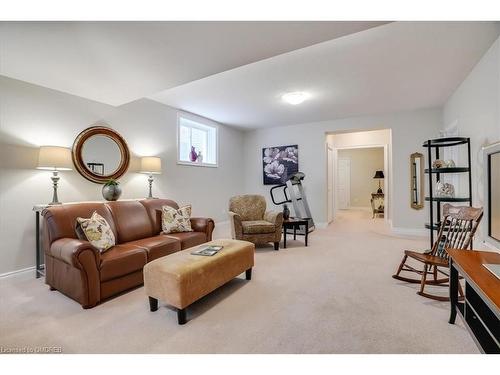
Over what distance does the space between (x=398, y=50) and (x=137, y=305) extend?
11.6ft

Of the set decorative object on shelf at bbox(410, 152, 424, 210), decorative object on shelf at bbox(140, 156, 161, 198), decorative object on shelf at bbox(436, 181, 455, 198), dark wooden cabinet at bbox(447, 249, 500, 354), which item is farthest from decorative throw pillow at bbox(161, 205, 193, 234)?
decorative object on shelf at bbox(410, 152, 424, 210)

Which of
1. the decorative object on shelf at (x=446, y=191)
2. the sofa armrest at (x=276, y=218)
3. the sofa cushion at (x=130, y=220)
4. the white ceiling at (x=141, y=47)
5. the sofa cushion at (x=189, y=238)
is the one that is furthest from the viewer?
the sofa armrest at (x=276, y=218)

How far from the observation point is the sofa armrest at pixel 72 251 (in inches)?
79.8

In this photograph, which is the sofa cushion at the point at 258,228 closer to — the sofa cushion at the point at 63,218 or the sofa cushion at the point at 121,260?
the sofa cushion at the point at 121,260

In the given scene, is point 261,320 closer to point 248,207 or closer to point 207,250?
point 207,250

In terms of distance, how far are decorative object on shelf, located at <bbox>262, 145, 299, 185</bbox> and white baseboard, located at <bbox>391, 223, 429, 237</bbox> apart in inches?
97.0

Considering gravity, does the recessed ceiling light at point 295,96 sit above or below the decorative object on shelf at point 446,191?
above

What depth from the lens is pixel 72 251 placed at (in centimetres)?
204

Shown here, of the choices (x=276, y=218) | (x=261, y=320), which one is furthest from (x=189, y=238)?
(x=261, y=320)

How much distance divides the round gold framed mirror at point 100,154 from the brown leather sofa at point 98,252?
26.6 inches

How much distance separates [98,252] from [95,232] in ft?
1.07

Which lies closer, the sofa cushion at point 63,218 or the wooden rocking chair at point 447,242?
the wooden rocking chair at point 447,242

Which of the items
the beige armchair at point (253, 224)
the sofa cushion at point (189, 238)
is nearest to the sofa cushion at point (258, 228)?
the beige armchair at point (253, 224)

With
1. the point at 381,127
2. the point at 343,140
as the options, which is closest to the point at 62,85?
the point at 381,127
